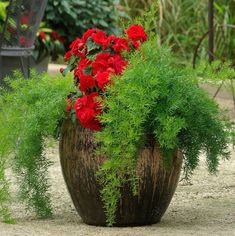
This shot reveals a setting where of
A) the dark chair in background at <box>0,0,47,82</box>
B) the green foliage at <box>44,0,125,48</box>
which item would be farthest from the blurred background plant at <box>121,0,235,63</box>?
the dark chair in background at <box>0,0,47,82</box>

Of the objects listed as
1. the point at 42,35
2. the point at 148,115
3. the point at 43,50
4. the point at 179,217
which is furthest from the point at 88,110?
the point at 42,35

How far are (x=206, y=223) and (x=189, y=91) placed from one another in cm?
71

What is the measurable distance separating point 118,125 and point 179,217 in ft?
2.77

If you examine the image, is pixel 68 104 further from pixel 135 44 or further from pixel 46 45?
pixel 46 45

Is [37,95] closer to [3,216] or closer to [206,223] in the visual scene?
[3,216]

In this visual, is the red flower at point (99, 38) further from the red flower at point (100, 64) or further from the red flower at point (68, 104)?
the red flower at point (68, 104)

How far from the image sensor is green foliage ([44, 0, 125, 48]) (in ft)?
36.3

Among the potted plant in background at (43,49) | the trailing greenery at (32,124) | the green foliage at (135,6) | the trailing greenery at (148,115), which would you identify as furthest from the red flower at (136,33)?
the green foliage at (135,6)

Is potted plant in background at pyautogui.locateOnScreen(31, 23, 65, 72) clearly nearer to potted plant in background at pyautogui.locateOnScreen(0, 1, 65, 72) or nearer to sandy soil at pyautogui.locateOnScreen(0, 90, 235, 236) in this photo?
potted plant in background at pyautogui.locateOnScreen(0, 1, 65, 72)

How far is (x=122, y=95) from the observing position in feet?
12.7

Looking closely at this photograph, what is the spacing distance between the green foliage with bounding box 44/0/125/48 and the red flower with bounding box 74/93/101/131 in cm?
709

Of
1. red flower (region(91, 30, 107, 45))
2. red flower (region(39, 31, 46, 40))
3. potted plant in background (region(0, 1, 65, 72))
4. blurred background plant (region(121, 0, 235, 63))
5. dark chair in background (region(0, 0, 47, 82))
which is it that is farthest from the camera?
blurred background plant (region(121, 0, 235, 63))

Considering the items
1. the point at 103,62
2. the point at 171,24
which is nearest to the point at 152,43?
the point at 103,62

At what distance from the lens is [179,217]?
14.8 feet
